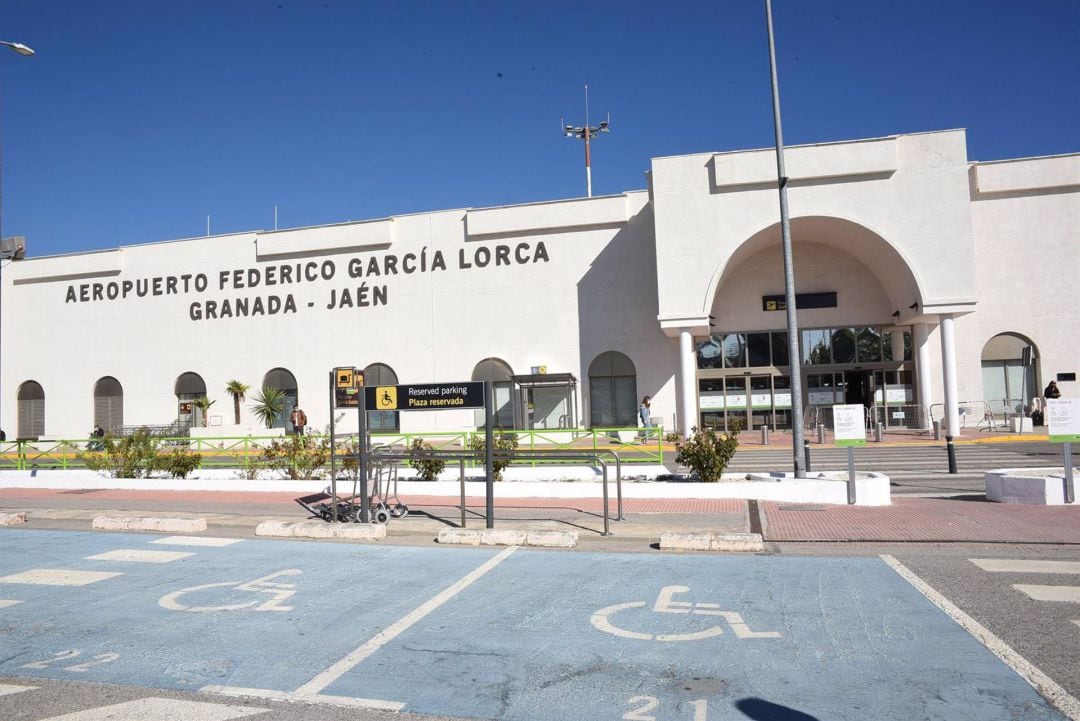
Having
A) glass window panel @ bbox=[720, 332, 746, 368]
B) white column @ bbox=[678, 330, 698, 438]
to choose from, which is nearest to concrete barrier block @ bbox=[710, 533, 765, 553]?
white column @ bbox=[678, 330, 698, 438]

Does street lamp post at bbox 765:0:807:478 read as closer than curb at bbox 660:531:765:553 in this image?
No

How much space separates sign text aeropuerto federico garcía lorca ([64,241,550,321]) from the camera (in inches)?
1340

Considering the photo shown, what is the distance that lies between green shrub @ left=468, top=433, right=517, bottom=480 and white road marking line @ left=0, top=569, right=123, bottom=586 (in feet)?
16.6

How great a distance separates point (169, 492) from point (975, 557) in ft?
50.0

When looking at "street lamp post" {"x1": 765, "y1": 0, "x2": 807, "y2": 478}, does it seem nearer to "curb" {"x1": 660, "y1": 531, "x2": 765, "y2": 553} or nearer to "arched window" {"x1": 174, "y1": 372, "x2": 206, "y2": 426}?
"curb" {"x1": 660, "y1": 531, "x2": 765, "y2": 553}

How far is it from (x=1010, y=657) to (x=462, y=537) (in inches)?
263

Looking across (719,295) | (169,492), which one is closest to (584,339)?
(719,295)

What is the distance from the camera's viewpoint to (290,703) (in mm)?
5035

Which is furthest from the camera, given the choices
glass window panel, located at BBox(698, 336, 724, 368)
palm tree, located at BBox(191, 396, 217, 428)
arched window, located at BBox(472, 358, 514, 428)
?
palm tree, located at BBox(191, 396, 217, 428)

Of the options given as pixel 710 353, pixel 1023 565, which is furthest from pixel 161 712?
pixel 710 353

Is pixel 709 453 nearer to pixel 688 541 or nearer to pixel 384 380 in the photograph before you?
pixel 688 541

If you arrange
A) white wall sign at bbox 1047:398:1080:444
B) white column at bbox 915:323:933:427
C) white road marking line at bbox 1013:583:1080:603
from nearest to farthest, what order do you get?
1. white road marking line at bbox 1013:583:1080:603
2. white wall sign at bbox 1047:398:1080:444
3. white column at bbox 915:323:933:427

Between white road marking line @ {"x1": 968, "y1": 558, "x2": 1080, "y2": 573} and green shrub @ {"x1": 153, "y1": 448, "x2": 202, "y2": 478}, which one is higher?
green shrub @ {"x1": 153, "y1": 448, "x2": 202, "y2": 478}

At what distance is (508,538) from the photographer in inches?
413
